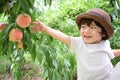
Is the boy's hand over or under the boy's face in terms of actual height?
over

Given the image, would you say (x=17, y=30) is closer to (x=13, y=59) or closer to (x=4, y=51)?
(x=4, y=51)

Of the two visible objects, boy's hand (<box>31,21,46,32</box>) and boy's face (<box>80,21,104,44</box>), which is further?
boy's face (<box>80,21,104,44</box>)

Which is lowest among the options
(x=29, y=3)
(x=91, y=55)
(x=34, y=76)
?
(x=34, y=76)

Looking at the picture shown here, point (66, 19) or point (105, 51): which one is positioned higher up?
point (105, 51)

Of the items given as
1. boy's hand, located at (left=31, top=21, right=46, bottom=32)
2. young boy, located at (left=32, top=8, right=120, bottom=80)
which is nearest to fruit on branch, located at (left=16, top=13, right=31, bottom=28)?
boy's hand, located at (left=31, top=21, right=46, bottom=32)

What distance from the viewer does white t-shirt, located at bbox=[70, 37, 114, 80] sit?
1.28 meters

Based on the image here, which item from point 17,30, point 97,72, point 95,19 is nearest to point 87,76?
point 97,72

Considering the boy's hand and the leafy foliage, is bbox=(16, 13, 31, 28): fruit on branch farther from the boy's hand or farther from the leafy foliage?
the boy's hand

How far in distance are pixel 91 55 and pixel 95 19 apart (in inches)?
6.2

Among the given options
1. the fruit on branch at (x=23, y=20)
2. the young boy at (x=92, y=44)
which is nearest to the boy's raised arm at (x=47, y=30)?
the young boy at (x=92, y=44)

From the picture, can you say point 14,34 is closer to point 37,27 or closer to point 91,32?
point 37,27

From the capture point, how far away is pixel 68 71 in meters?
1.57

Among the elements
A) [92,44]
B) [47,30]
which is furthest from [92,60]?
[47,30]

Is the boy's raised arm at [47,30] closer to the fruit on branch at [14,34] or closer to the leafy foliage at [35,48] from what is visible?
the leafy foliage at [35,48]
